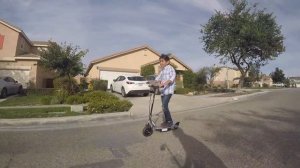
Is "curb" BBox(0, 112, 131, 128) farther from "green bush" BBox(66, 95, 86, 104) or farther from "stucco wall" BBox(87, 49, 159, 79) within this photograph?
"stucco wall" BBox(87, 49, 159, 79)

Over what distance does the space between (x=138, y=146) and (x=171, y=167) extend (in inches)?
69.5

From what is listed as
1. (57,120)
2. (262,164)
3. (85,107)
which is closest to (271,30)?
(85,107)

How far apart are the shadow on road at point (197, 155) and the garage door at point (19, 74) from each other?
26828 millimetres

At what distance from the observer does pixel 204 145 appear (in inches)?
269

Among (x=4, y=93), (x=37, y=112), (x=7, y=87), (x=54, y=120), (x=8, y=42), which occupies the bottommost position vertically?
(x=54, y=120)

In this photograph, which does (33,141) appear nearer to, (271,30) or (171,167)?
(171,167)

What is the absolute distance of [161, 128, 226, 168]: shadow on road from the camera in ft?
17.8

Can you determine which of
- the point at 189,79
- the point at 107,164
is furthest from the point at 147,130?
the point at 189,79


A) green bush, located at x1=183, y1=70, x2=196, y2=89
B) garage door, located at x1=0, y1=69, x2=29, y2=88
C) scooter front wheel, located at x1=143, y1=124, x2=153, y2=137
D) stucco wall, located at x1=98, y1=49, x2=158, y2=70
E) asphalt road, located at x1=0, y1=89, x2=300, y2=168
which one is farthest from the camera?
stucco wall, located at x1=98, y1=49, x2=158, y2=70

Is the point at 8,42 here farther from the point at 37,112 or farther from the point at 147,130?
the point at 147,130

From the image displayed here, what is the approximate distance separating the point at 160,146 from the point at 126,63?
112 ft

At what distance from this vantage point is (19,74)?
3073 cm

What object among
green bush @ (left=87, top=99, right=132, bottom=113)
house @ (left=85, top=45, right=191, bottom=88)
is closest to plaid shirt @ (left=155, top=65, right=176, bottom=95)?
green bush @ (left=87, top=99, right=132, bottom=113)

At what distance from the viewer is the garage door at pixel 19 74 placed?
30.3m
